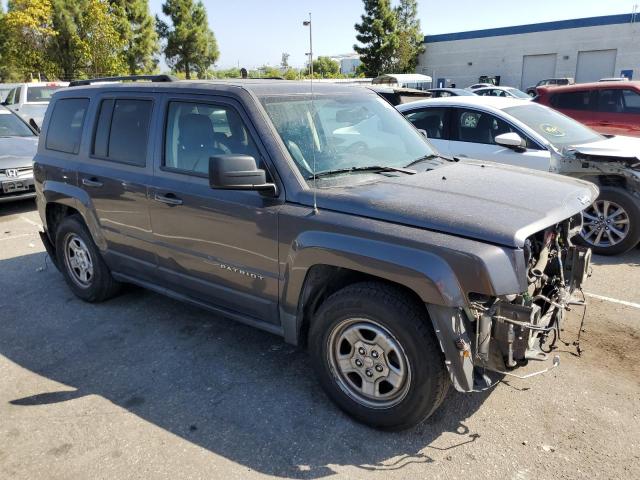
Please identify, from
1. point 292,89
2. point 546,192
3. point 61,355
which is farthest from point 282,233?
point 61,355

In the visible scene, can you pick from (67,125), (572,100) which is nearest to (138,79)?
(67,125)

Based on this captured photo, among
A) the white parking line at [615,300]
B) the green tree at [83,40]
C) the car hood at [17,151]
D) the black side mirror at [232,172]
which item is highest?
the green tree at [83,40]

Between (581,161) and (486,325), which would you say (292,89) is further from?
(581,161)

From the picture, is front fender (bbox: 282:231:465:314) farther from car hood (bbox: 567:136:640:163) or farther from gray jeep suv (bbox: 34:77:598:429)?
car hood (bbox: 567:136:640:163)

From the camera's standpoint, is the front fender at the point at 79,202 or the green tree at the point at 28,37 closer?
the front fender at the point at 79,202

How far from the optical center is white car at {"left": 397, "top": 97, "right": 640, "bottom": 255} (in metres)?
5.79

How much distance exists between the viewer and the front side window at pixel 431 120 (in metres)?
7.40

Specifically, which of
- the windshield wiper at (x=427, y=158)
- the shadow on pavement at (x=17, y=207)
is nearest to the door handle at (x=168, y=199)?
the windshield wiper at (x=427, y=158)

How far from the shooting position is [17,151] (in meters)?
9.15

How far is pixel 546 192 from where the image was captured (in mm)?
3287

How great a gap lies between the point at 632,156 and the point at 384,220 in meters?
4.12

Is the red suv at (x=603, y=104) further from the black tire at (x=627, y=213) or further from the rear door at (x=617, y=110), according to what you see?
the black tire at (x=627, y=213)

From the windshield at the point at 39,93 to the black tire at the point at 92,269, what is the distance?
12249mm

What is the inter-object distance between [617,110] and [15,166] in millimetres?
10449
